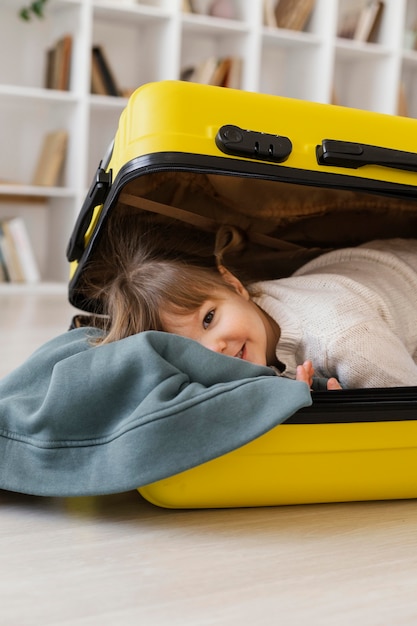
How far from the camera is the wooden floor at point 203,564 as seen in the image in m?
0.72

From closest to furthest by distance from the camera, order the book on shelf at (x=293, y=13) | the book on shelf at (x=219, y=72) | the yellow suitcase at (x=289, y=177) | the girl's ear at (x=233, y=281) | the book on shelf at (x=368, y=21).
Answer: the yellow suitcase at (x=289, y=177), the girl's ear at (x=233, y=281), the book on shelf at (x=219, y=72), the book on shelf at (x=293, y=13), the book on shelf at (x=368, y=21)

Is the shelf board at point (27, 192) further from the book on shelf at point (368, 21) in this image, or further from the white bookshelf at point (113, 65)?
the book on shelf at point (368, 21)

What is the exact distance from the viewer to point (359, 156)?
102 cm

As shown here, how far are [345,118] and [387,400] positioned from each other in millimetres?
364

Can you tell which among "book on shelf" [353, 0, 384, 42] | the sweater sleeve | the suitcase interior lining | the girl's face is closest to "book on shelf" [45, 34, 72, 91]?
"book on shelf" [353, 0, 384, 42]

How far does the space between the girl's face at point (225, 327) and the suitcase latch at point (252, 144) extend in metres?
0.29

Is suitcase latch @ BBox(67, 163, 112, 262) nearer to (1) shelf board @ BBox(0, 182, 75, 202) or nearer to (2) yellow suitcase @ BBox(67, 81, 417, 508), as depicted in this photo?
(2) yellow suitcase @ BBox(67, 81, 417, 508)

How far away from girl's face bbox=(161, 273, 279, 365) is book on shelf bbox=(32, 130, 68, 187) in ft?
8.83

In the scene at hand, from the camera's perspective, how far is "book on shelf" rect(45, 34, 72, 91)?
3.70m

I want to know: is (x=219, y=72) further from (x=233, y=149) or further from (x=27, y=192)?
(x=233, y=149)

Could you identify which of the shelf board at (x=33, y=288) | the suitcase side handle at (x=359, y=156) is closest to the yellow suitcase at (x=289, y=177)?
the suitcase side handle at (x=359, y=156)

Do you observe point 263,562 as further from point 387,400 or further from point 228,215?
point 228,215

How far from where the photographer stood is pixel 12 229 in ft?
12.3

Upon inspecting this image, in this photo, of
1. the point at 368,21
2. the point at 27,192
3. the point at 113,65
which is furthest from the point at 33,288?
the point at 368,21
